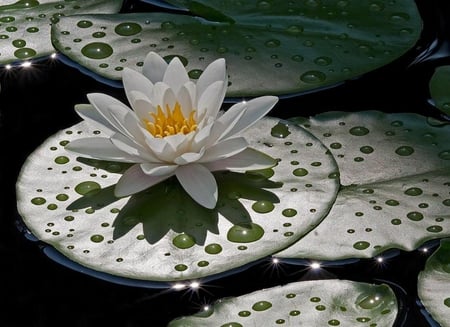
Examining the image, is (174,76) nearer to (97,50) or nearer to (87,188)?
(87,188)

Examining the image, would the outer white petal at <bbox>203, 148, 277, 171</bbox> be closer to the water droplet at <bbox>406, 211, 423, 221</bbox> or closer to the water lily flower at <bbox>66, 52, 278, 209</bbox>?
the water lily flower at <bbox>66, 52, 278, 209</bbox>

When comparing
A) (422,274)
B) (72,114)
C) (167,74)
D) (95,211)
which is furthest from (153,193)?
(422,274)

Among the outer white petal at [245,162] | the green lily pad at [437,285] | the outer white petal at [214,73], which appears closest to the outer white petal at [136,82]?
the outer white petal at [214,73]

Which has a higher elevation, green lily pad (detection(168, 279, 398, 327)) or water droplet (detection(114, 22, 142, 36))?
water droplet (detection(114, 22, 142, 36))

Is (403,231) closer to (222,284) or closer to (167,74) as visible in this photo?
(222,284)

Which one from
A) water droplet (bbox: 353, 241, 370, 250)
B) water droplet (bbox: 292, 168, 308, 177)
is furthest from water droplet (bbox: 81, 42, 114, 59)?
water droplet (bbox: 353, 241, 370, 250)

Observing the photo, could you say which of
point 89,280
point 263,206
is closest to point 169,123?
point 263,206
